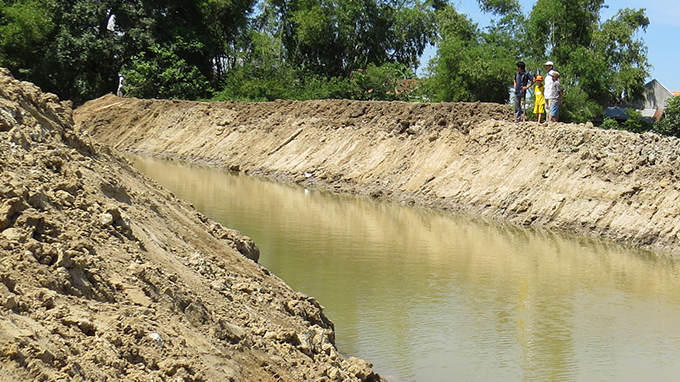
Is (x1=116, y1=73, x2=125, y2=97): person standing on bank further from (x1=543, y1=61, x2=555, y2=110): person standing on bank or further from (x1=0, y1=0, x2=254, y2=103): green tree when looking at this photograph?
(x1=543, y1=61, x2=555, y2=110): person standing on bank

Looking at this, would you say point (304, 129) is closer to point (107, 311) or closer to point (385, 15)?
point (385, 15)

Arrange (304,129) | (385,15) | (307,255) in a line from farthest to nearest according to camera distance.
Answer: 1. (385,15)
2. (304,129)
3. (307,255)

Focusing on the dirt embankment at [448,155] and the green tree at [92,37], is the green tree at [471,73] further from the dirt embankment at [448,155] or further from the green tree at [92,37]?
the green tree at [92,37]

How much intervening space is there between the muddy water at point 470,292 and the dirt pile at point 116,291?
1323mm

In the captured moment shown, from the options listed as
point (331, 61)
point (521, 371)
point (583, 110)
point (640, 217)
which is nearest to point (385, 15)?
point (331, 61)

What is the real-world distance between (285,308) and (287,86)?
103 ft

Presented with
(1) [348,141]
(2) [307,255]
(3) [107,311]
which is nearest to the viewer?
(3) [107,311]

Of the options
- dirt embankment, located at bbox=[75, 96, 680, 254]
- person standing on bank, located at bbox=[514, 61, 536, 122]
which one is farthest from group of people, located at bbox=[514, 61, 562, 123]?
dirt embankment, located at bbox=[75, 96, 680, 254]

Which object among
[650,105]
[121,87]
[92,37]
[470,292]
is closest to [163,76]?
[121,87]

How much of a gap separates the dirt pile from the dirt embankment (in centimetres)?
370

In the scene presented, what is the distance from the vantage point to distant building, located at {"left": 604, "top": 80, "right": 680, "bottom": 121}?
36.4 meters

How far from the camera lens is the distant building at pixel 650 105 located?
3638cm

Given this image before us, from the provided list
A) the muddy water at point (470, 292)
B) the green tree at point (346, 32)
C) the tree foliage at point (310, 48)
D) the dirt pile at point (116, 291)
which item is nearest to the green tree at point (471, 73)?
the tree foliage at point (310, 48)

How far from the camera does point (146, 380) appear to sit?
16.8 ft
